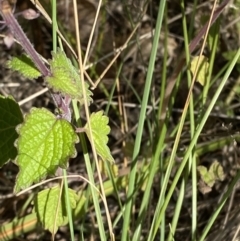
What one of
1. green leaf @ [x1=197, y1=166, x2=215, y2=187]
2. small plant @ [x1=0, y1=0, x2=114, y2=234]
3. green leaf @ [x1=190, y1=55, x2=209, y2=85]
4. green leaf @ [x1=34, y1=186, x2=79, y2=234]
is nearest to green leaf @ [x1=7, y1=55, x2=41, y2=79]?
small plant @ [x1=0, y1=0, x2=114, y2=234]

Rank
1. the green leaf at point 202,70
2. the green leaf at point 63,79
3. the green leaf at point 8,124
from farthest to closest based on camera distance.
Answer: the green leaf at point 202,70 < the green leaf at point 8,124 < the green leaf at point 63,79

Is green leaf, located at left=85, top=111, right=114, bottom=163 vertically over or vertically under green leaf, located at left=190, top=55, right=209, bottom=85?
under

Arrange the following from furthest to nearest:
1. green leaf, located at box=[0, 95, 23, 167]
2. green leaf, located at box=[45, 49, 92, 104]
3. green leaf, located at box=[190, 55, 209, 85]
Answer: green leaf, located at box=[190, 55, 209, 85], green leaf, located at box=[0, 95, 23, 167], green leaf, located at box=[45, 49, 92, 104]

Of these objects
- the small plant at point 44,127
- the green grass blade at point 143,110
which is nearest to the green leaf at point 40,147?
the small plant at point 44,127

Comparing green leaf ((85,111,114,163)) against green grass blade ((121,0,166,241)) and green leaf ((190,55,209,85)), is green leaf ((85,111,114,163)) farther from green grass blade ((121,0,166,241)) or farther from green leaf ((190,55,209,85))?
green leaf ((190,55,209,85))

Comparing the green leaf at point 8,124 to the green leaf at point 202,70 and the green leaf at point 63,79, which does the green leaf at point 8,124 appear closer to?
the green leaf at point 63,79

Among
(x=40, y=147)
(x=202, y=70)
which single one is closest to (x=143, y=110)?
(x=40, y=147)
